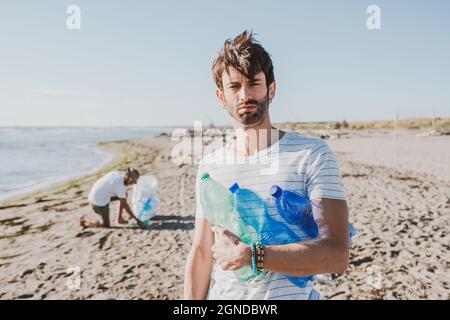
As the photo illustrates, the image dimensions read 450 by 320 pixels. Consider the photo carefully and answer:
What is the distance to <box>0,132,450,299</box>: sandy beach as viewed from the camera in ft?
16.7

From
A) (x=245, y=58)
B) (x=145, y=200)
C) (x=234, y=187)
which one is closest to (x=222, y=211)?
(x=234, y=187)

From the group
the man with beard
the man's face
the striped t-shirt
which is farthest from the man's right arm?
the man's face

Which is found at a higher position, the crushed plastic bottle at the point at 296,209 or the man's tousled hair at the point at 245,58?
the man's tousled hair at the point at 245,58

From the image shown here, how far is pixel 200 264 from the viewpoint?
1.91 meters

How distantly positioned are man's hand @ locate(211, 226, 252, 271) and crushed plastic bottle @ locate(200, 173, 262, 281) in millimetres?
116

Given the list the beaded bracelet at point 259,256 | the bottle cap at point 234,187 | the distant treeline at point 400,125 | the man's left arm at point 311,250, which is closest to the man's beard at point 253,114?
the bottle cap at point 234,187

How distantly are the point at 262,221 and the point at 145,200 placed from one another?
22.9ft

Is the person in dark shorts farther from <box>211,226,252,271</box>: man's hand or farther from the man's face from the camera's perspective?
<box>211,226,252,271</box>: man's hand

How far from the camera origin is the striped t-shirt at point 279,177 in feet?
5.03

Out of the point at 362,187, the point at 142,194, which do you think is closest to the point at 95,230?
the point at 142,194

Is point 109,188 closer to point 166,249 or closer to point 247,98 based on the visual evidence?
point 166,249

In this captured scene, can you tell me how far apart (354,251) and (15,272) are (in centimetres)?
606

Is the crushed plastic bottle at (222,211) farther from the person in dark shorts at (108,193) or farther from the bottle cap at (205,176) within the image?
the person in dark shorts at (108,193)

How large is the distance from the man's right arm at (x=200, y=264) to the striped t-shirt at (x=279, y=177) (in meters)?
0.13
